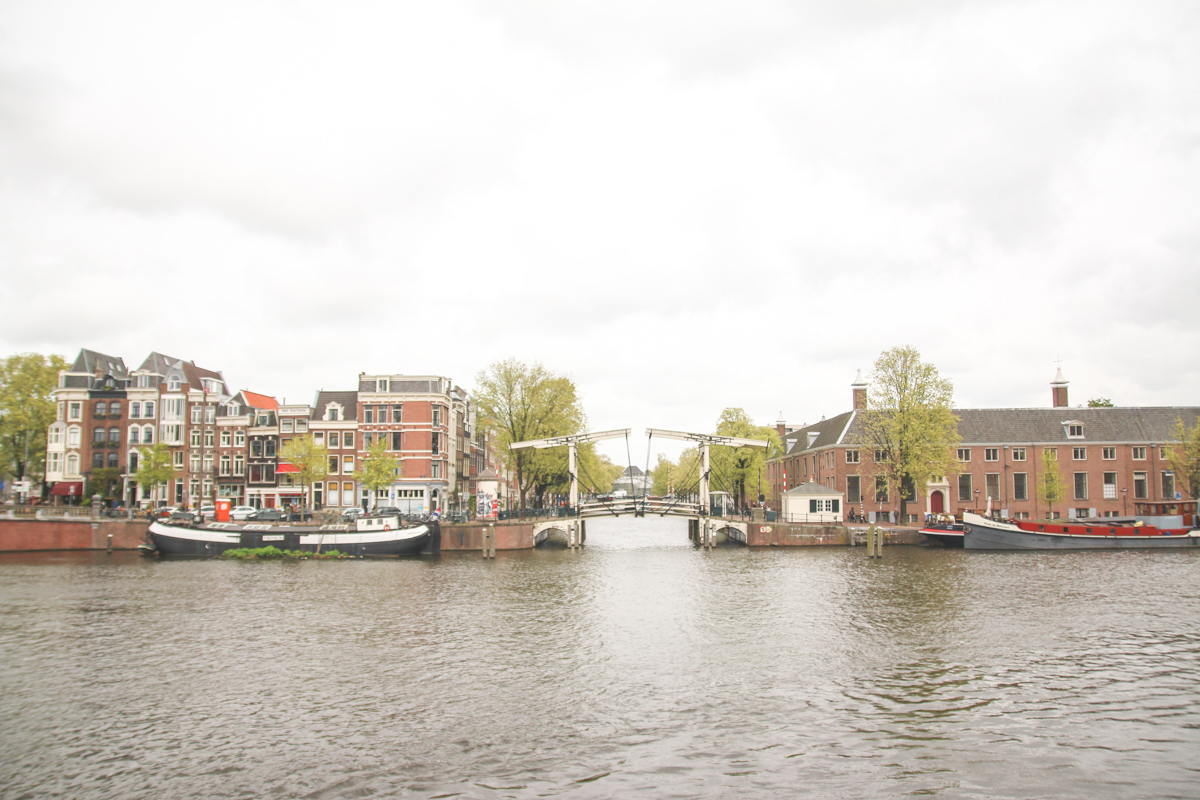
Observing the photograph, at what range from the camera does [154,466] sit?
6456 cm

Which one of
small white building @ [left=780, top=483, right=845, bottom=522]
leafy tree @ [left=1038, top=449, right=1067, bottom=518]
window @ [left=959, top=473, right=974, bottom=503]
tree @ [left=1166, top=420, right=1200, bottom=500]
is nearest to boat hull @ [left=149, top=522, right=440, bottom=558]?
small white building @ [left=780, top=483, right=845, bottom=522]

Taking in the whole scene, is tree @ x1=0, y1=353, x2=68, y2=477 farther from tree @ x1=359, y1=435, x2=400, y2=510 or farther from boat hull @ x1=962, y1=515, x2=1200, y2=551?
boat hull @ x1=962, y1=515, x2=1200, y2=551

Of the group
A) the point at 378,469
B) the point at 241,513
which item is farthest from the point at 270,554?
the point at 378,469

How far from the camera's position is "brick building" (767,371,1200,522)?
68875 mm

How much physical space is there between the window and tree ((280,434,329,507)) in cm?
5525

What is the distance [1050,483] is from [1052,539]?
14612 millimetres

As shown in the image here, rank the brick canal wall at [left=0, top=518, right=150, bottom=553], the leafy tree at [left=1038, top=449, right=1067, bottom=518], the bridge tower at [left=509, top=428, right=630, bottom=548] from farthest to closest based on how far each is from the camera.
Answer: the leafy tree at [left=1038, top=449, right=1067, bottom=518], the bridge tower at [left=509, top=428, right=630, bottom=548], the brick canal wall at [left=0, top=518, right=150, bottom=553]

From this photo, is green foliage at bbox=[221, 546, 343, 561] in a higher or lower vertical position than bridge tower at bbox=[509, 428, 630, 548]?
lower

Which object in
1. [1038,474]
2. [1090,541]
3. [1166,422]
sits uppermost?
Answer: [1166,422]

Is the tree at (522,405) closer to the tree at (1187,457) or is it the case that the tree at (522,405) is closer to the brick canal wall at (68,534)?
the brick canal wall at (68,534)

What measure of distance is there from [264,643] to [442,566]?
21.0 metres

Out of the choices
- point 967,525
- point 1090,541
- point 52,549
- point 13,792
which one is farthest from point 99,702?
point 1090,541

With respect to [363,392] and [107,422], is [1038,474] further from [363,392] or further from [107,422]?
[107,422]

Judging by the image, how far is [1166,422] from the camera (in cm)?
7106
